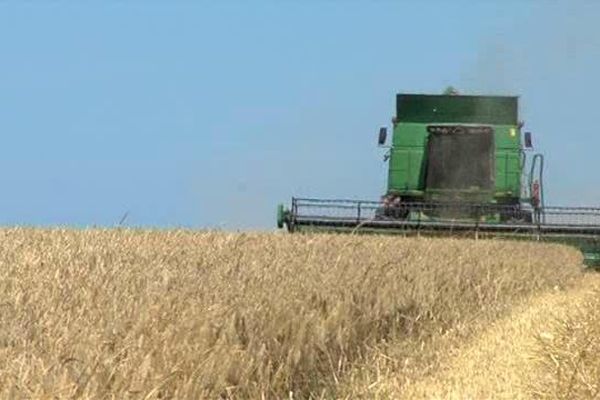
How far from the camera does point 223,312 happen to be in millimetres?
4188

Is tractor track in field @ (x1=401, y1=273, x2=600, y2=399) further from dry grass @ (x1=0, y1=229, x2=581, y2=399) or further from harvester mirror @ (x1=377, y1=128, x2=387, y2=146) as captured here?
harvester mirror @ (x1=377, y1=128, x2=387, y2=146)

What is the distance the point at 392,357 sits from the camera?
632 cm

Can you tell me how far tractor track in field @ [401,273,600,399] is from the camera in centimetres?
529

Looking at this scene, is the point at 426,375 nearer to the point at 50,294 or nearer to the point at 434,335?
the point at 434,335

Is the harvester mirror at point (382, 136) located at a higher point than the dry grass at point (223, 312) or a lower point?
higher

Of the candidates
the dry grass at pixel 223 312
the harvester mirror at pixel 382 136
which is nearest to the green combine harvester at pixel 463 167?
the harvester mirror at pixel 382 136

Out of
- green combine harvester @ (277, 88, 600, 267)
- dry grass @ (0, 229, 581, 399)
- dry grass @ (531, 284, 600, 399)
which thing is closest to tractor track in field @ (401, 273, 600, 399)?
dry grass @ (531, 284, 600, 399)

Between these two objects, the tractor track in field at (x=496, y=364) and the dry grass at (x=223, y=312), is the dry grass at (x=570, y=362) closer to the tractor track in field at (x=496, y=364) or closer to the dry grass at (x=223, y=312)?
the tractor track in field at (x=496, y=364)

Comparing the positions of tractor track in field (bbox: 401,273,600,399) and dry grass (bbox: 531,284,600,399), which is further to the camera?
tractor track in field (bbox: 401,273,600,399)

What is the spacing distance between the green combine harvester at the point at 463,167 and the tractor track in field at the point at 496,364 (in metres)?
6.12

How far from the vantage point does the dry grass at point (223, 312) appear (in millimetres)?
3076

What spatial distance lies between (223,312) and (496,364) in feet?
8.15

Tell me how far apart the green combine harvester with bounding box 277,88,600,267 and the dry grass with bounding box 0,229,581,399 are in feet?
18.2

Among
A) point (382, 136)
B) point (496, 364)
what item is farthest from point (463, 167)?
point (496, 364)
